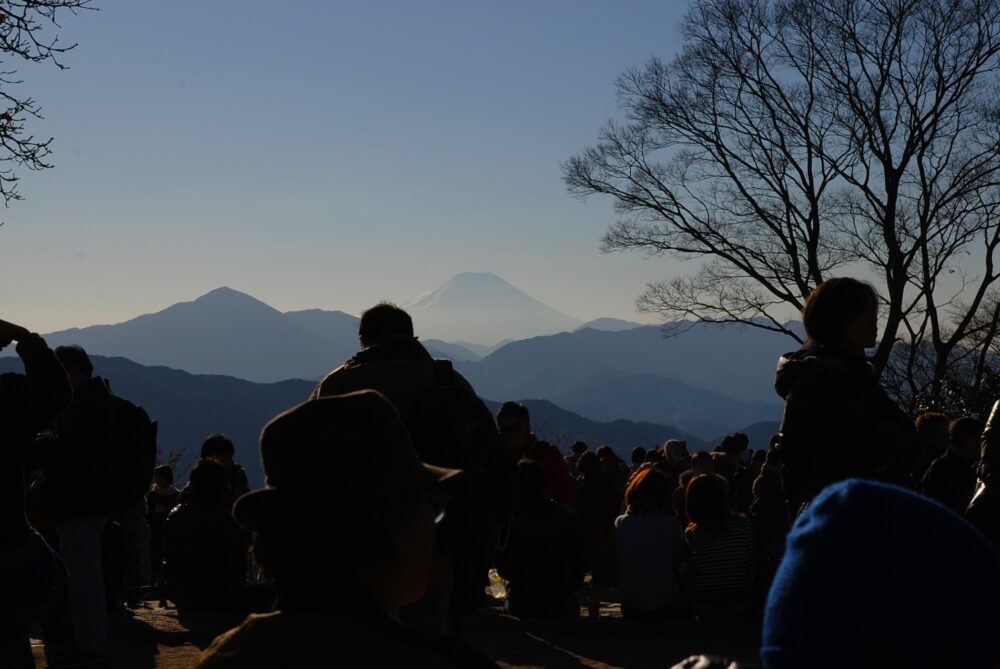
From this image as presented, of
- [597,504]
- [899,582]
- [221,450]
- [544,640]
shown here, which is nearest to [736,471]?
[597,504]

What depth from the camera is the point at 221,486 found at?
9156 millimetres

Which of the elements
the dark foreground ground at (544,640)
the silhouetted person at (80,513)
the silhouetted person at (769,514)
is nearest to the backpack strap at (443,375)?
the silhouetted person at (80,513)

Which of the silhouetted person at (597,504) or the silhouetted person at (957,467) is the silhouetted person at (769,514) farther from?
the silhouetted person at (957,467)

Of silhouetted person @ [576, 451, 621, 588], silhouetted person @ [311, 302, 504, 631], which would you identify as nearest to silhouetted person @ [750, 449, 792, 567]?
silhouetted person @ [576, 451, 621, 588]

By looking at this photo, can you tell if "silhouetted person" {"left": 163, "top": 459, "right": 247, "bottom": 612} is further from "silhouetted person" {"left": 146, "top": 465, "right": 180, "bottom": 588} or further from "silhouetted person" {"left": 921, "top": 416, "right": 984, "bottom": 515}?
"silhouetted person" {"left": 921, "top": 416, "right": 984, "bottom": 515}

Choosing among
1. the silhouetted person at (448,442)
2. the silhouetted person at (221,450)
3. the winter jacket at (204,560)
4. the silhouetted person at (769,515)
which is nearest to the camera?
the silhouetted person at (448,442)

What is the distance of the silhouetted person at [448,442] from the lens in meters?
4.75

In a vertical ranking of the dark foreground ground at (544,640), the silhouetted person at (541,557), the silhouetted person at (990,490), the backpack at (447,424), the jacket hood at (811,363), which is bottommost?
the dark foreground ground at (544,640)

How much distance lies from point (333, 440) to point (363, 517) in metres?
0.14

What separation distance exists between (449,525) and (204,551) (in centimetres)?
460

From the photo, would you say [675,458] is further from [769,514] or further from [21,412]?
[21,412]

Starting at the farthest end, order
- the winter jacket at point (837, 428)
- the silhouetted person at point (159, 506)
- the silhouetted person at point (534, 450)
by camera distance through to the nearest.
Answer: the silhouetted person at point (159, 506)
the silhouetted person at point (534, 450)
the winter jacket at point (837, 428)

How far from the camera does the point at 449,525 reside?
4.71 meters

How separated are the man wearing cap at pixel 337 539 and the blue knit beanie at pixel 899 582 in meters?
0.78
